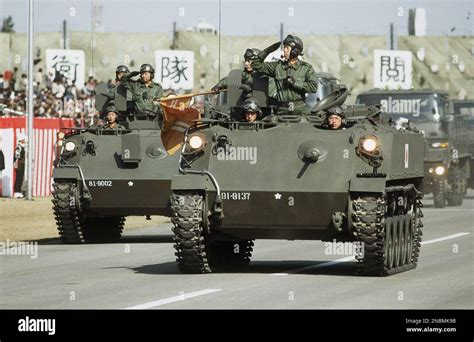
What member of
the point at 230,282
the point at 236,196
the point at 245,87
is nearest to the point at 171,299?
the point at 230,282

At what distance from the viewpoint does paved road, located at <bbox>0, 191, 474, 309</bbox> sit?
16.6 meters

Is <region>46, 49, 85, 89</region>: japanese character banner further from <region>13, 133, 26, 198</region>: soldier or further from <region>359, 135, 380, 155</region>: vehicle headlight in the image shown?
<region>359, 135, 380, 155</region>: vehicle headlight

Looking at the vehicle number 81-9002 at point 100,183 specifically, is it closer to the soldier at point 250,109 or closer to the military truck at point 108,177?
the military truck at point 108,177

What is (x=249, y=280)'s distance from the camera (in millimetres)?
19391

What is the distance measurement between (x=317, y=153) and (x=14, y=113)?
27.0 m

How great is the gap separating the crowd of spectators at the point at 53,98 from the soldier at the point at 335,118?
2786 cm

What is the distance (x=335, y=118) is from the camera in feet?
66.3

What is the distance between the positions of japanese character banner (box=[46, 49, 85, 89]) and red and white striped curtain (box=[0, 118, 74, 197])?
3.61 m

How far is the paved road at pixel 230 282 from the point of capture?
16641 mm

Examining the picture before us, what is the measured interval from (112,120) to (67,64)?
2163 cm

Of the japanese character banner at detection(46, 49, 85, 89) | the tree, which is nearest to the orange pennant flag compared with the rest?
the japanese character banner at detection(46, 49, 85, 89)

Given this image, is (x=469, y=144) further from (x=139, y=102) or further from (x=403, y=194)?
(x=403, y=194)

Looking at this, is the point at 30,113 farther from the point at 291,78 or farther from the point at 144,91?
the point at 291,78
